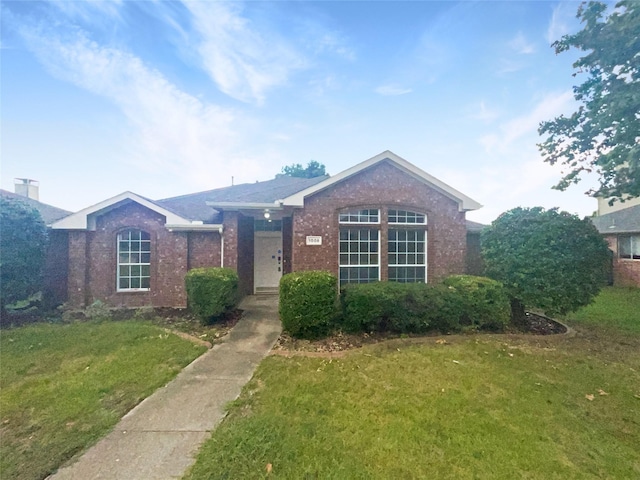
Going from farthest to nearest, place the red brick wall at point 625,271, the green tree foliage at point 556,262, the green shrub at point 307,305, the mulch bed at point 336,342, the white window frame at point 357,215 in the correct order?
the red brick wall at point 625,271, the white window frame at point 357,215, the green tree foliage at point 556,262, the green shrub at point 307,305, the mulch bed at point 336,342

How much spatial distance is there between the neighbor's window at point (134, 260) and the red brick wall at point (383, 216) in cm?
504

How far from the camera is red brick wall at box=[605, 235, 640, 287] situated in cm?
1519

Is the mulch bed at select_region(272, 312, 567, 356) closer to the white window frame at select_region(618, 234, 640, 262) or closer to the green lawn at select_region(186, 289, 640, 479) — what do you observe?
the green lawn at select_region(186, 289, 640, 479)

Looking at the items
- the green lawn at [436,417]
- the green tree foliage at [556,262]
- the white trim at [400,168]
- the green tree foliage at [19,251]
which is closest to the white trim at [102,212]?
the green tree foliage at [19,251]

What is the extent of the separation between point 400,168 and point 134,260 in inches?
365

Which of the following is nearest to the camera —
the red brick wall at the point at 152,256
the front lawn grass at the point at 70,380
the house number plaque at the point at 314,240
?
the front lawn grass at the point at 70,380

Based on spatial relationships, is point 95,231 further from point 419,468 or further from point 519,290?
point 519,290

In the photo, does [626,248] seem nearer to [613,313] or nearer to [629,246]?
[629,246]

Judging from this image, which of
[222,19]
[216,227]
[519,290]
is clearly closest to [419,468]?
[519,290]

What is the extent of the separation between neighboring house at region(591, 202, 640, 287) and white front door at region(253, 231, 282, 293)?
54.4 ft

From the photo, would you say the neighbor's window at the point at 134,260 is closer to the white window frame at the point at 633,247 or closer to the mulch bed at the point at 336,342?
the mulch bed at the point at 336,342

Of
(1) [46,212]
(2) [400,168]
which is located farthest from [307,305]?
(1) [46,212]

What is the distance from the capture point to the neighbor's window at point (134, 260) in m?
9.65

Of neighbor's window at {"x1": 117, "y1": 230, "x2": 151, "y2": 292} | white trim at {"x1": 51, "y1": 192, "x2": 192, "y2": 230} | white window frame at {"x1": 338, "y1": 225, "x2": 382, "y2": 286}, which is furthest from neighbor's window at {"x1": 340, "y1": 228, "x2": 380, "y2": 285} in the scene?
neighbor's window at {"x1": 117, "y1": 230, "x2": 151, "y2": 292}
